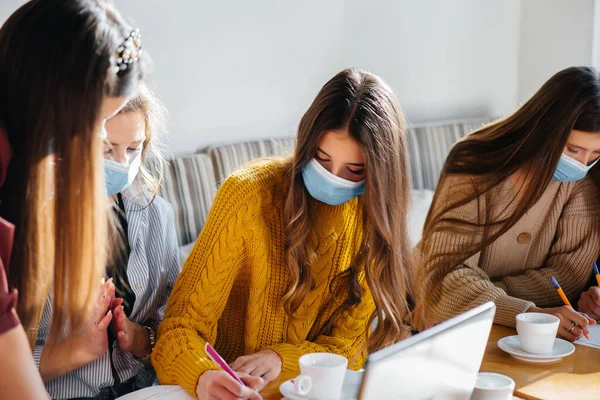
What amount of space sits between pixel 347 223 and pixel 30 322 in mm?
707

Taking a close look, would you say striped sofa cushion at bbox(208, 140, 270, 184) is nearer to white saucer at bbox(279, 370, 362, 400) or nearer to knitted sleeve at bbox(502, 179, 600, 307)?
knitted sleeve at bbox(502, 179, 600, 307)

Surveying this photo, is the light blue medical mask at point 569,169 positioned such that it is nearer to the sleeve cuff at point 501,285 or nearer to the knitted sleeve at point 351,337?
the sleeve cuff at point 501,285

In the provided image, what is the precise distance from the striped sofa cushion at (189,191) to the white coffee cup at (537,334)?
4.31 ft

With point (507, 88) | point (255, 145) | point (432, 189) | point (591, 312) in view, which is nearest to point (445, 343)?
point (591, 312)

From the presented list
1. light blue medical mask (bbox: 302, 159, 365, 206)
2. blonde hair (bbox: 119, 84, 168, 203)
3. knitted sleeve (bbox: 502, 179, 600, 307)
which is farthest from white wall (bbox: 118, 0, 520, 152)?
knitted sleeve (bbox: 502, 179, 600, 307)

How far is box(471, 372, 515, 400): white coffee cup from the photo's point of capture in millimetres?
1148

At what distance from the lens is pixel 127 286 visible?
1576 mm

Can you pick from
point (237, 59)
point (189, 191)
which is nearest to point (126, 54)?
point (189, 191)

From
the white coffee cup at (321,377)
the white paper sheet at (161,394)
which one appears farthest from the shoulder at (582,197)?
the white paper sheet at (161,394)

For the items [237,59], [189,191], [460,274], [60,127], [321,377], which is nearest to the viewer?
[60,127]

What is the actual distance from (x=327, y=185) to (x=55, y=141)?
64 centimetres

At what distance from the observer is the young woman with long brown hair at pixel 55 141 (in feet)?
2.99

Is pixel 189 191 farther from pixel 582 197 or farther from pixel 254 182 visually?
pixel 582 197

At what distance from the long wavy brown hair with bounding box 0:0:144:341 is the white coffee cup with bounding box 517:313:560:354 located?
78cm
